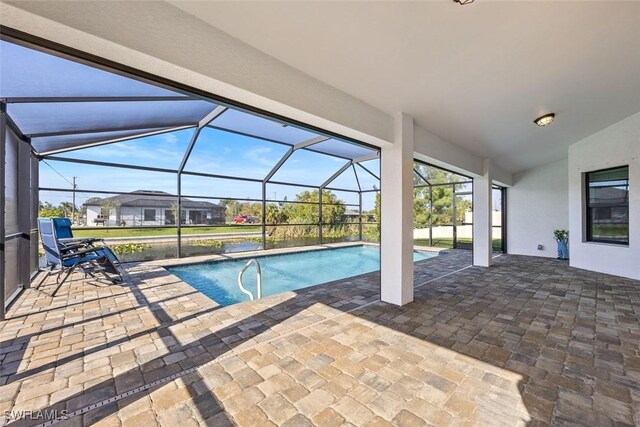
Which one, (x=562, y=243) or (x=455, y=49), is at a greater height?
A: (x=455, y=49)

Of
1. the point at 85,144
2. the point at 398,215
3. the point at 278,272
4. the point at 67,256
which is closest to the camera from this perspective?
the point at 398,215

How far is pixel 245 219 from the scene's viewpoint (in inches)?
368

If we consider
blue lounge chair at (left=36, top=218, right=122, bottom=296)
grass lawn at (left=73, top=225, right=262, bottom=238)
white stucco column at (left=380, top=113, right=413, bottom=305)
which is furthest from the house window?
white stucco column at (left=380, top=113, right=413, bottom=305)

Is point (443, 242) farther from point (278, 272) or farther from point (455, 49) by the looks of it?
point (455, 49)

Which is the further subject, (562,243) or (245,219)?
(245,219)

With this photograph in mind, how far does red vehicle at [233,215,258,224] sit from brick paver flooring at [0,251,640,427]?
195 inches

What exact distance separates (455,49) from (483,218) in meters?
5.49

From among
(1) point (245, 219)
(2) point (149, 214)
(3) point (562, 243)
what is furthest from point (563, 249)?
(2) point (149, 214)

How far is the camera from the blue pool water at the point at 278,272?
5630mm

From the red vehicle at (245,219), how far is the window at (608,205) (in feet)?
30.9

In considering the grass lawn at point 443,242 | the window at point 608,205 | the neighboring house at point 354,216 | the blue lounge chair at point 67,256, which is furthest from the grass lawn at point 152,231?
the window at point 608,205

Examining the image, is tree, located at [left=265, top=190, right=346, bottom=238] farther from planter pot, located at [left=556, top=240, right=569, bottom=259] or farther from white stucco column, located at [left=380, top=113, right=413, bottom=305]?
planter pot, located at [left=556, top=240, right=569, bottom=259]

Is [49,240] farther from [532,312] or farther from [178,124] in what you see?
[532,312]

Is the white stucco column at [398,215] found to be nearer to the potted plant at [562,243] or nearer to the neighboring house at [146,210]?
the neighboring house at [146,210]
